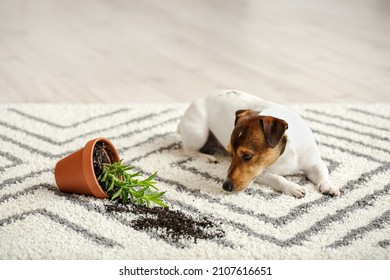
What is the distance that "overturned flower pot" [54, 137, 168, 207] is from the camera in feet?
6.08

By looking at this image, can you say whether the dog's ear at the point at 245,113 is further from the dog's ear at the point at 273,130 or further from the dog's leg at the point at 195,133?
the dog's leg at the point at 195,133

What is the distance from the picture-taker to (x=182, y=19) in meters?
5.04

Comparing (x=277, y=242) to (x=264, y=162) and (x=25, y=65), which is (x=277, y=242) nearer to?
(x=264, y=162)

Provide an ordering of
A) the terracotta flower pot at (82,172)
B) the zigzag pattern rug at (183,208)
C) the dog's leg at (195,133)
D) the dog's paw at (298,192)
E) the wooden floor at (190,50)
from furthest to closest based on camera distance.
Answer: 1. the wooden floor at (190,50)
2. the dog's leg at (195,133)
3. the dog's paw at (298,192)
4. the terracotta flower pot at (82,172)
5. the zigzag pattern rug at (183,208)

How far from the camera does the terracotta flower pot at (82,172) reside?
1.84m

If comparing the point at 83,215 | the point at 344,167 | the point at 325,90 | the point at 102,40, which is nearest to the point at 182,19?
the point at 102,40

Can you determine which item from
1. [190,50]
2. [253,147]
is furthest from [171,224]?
[190,50]

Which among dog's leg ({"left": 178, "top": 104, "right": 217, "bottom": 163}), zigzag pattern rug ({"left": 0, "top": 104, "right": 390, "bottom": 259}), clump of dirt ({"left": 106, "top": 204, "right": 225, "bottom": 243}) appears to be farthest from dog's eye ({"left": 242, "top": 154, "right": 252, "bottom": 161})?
dog's leg ({"left": 178, "top": 104, "right": 217, "bottom": 163})

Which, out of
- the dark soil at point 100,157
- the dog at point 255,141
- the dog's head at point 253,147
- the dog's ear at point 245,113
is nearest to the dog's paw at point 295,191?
the dog at point 255,141

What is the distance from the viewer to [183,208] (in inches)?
74.2

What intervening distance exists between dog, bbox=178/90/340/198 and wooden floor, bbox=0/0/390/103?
78 centimetres

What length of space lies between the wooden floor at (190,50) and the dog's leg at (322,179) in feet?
3.21

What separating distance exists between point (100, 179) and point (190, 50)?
7.42 ft
